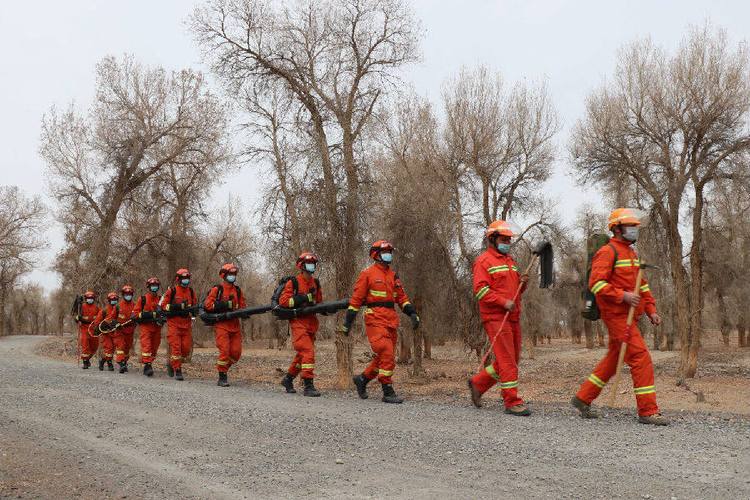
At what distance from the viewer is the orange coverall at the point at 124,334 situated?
19312 millimetres

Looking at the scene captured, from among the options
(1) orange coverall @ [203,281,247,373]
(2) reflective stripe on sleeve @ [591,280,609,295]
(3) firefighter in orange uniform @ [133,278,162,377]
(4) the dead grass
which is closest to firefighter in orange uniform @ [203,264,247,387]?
(1) orange coverall @ [203,281,247,373]

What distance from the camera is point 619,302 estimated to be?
7637 millimetres

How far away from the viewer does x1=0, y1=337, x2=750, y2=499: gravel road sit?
16.1 ft

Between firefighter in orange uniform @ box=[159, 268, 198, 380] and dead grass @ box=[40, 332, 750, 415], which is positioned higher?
firefighter in orange uniform @ box=[159, 268, 198, 380]

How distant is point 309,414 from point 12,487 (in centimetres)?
378

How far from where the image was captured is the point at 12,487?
538 centimetres

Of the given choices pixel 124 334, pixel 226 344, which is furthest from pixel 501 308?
pixel 124 334

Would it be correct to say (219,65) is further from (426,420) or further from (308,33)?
(426,420)

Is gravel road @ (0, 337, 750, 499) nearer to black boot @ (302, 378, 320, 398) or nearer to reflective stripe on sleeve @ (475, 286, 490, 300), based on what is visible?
reflective stripe on sleeve @ (475, 286, 490, 300)

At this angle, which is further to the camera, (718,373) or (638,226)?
(718,373)

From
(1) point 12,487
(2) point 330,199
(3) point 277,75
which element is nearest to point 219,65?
(3) point 277,75

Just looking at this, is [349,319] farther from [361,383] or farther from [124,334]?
[124,334]

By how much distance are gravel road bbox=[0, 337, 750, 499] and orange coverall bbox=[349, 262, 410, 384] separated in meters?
1.12

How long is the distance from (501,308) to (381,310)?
7.52 ft
